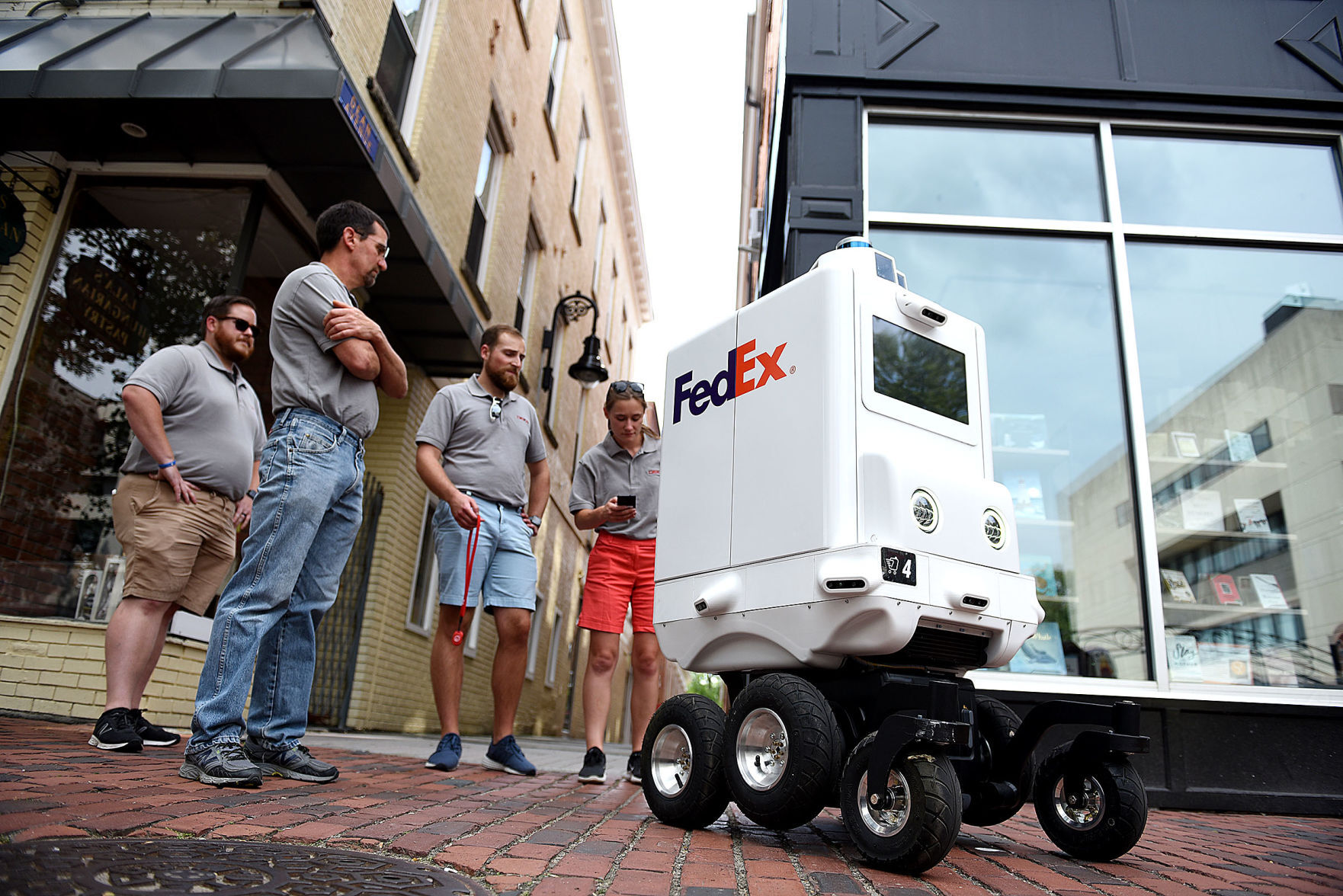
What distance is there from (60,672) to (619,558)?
10.4 feet

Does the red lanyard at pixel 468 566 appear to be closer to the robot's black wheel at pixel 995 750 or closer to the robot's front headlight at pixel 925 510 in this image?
the robot's front headlight at pixel 925 510

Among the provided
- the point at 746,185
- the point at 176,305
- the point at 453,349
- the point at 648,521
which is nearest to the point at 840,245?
the point at 648,521

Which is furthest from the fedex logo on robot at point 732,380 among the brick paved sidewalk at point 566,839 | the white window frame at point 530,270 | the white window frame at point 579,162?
the white window frame at point 579,162

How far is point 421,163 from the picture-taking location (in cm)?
762

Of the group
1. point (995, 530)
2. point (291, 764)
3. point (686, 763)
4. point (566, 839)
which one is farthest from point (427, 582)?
point (995, 530)

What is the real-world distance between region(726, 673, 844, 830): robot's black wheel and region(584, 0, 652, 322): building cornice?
15871 mm

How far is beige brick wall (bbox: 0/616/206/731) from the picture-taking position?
474 centimetres

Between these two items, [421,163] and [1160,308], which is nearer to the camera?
[1160,308]

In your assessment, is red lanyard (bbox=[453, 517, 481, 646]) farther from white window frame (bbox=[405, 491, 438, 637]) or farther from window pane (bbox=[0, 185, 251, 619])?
white window frame (bbox=[405, 491, 438, 637])

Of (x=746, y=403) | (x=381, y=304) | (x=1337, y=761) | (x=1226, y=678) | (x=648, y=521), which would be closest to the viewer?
(x=746, y=403)

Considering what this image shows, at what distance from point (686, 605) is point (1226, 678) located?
380cm

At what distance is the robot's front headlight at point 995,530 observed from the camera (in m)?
2.79

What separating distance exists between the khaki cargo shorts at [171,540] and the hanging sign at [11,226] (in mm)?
2348

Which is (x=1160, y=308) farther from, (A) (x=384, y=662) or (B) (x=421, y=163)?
(A) (x=384, y=662)
